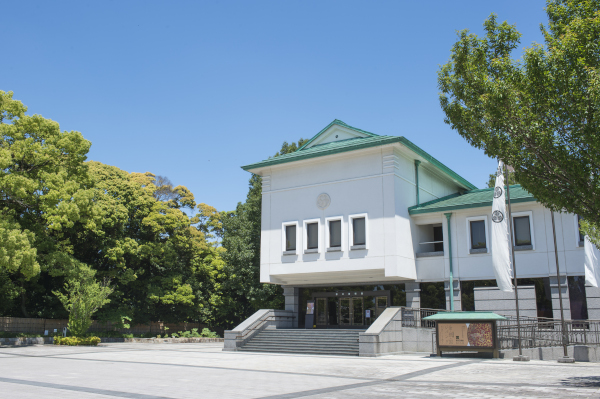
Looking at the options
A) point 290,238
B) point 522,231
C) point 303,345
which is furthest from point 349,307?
point 522,231

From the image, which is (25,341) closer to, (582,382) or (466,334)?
(466,334)

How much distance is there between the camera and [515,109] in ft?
42.1

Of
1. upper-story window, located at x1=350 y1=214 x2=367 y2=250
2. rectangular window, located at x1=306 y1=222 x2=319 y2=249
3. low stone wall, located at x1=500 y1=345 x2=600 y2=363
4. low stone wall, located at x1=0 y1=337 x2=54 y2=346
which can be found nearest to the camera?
low stone wall, located at x1=500 y1=345 x2=600 y2=363

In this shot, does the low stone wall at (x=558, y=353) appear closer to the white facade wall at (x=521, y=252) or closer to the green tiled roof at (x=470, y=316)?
the green tiled roof at (x=470, y=316)

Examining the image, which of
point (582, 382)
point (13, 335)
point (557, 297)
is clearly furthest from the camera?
point (13, 335)

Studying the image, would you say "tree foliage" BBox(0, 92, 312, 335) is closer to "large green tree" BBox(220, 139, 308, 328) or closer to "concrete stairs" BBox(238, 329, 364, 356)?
"large green tree" BBox(220, 139, 308, 328)

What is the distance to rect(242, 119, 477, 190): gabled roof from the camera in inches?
1065

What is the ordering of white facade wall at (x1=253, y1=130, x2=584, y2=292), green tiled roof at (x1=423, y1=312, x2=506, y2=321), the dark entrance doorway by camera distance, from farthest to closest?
the dark entrance doorway < white facade wall at (x1=253, y1=130, x2=584, y2=292) < green tiled roof at (x1=423, y1=312, x2=506, y2=321)

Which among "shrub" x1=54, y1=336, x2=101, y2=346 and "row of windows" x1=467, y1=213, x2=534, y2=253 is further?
"shrub" x1=54, y1=336, x2=101, y2=346

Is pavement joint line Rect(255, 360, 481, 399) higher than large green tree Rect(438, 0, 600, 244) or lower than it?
lower

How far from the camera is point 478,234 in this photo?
27391 mm

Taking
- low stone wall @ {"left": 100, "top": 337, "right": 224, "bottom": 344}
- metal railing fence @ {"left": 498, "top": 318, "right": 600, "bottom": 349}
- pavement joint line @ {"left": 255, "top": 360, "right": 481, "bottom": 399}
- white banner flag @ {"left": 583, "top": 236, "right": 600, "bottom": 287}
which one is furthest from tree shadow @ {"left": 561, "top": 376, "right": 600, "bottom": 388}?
low stone wall @ {"left": 100, "top": 337, "right": 224, "bottom": 344}

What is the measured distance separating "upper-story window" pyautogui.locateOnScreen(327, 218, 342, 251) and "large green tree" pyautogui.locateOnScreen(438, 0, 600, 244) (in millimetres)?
14609

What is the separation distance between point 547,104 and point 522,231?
15482 millimetres
